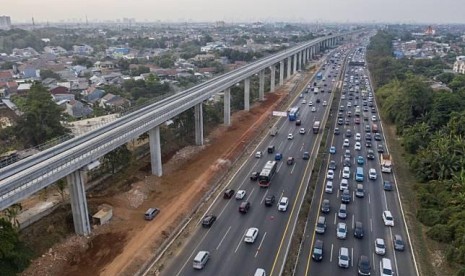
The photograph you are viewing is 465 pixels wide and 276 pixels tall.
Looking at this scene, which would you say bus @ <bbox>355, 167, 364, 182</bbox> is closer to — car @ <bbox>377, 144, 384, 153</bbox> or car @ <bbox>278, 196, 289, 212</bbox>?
Result: car @ <bbox>377, 144, 384, 153</bbox>

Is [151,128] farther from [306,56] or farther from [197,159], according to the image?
[306,56]

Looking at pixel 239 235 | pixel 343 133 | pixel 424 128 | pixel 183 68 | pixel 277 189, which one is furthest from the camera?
pixel 183 68

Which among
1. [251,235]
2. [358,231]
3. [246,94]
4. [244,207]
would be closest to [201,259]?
[251,235]

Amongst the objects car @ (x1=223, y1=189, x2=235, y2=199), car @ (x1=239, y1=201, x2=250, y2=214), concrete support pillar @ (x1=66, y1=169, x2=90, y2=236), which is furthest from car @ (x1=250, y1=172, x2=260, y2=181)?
concrete support pillar @ (x1=66, y1=169, x2=90, y2=236)

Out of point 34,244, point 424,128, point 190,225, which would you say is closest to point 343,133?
point 424,128

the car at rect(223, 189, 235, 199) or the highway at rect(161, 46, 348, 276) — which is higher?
the car at rect(223, 189, 235, 199)

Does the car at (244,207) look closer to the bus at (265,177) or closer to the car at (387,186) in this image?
the bus at (265,177)
